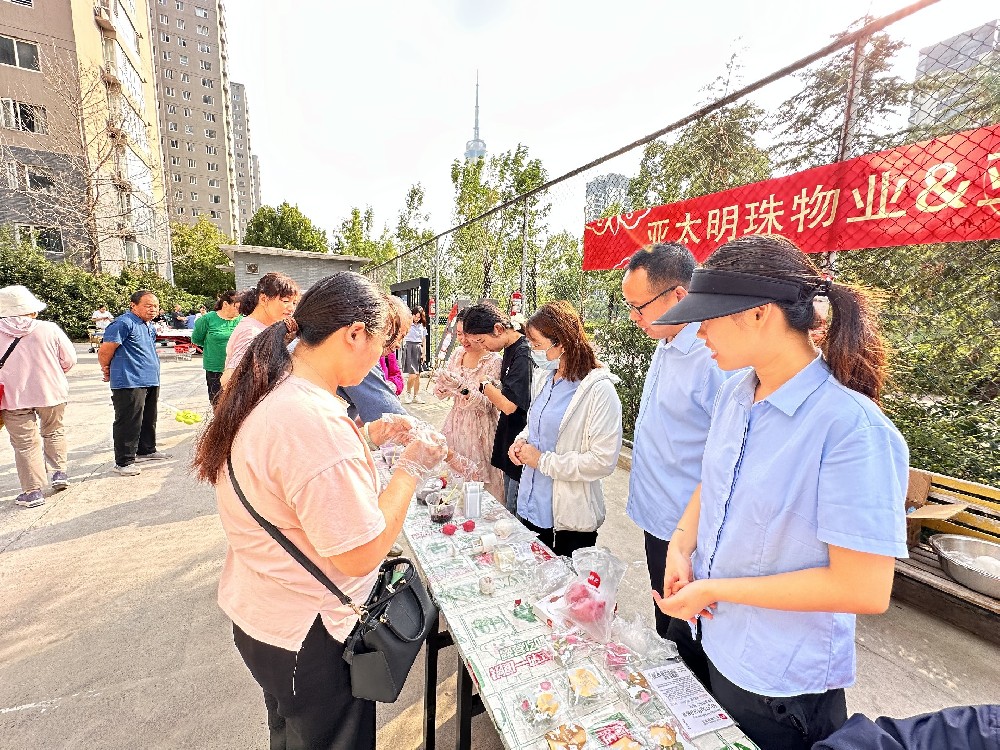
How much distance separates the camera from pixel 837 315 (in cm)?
101

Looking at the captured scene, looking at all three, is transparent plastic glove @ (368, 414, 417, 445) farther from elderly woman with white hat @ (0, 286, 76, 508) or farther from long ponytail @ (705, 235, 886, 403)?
elderly woman with white hat @ (0, 286, 76, 508)

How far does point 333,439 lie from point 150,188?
31.6 meters

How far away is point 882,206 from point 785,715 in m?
2.24

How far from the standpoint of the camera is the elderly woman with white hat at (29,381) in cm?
380

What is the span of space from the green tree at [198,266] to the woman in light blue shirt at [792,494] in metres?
34.0

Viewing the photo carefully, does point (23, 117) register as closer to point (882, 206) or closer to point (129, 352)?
point (129, 352)

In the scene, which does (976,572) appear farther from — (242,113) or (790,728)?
(242,113)

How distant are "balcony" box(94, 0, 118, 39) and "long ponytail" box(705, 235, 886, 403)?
98.4 ft

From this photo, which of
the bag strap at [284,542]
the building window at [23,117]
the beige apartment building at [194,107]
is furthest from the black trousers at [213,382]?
the beige apartment building at [194,107]

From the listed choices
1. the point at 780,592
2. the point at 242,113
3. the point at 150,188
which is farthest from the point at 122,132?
the point at 242,113

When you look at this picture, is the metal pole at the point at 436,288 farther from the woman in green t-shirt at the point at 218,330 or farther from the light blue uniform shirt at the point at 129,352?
the light blue uniform shirt at the point at 129,352

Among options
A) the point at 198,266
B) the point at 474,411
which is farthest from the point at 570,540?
the point at 198,266

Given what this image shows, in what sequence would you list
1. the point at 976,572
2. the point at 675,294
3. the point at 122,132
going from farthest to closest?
Answer: 1. the point at 122,132
2. the point at 976,572
3. the point at 675,294

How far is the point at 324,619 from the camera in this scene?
116 cm
